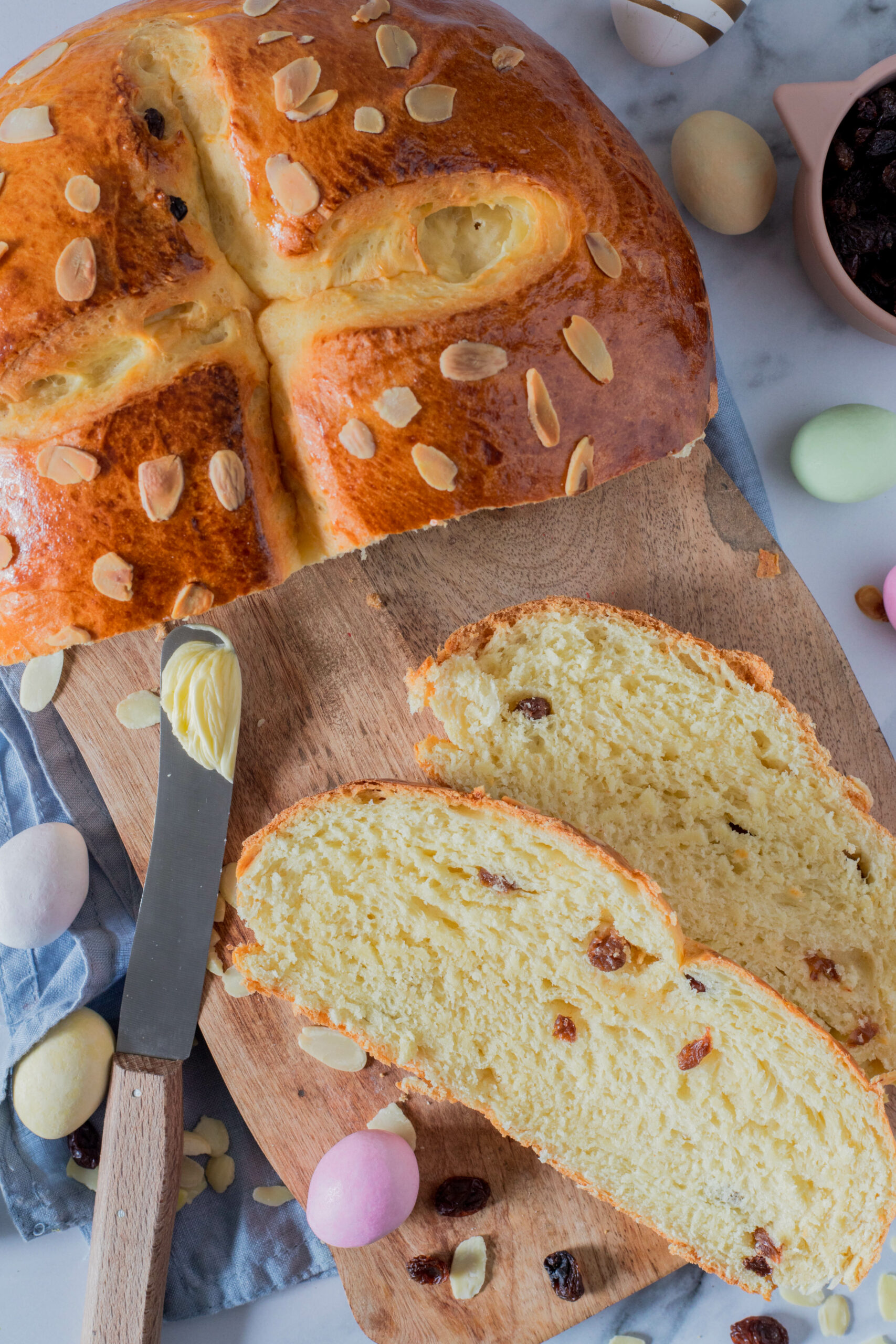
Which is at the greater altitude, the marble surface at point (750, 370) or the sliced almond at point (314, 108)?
the sliced almond at point (314, 108)

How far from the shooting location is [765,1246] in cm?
185

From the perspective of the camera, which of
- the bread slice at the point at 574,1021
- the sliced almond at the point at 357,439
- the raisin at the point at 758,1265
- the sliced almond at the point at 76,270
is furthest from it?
the raisin at the point at 758,1265

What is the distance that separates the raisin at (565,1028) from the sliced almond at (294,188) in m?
1.48

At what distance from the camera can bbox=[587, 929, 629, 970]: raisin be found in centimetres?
176

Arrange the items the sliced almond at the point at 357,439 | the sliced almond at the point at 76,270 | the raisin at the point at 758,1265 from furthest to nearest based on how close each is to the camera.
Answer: the raisin at the point at 758,1265 < the sliced almond at the point at 357,439 < the sliced almond at the point at 76,270

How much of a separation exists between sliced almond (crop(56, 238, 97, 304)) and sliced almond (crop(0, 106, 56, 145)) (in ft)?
0.62

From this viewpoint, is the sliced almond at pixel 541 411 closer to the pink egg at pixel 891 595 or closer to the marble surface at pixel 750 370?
the marble surface at pixel 750 370

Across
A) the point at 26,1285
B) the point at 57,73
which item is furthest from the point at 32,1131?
the point at 57,73

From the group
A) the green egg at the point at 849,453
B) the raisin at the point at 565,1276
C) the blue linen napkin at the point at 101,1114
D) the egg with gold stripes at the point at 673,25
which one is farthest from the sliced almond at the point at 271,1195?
the egg with gold stripes at the point at 673,25

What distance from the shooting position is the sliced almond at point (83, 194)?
1.46 metres

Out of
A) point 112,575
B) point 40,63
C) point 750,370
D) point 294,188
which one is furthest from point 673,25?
point 112,575

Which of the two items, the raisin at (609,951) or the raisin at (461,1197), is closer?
the raisin at (609,951)

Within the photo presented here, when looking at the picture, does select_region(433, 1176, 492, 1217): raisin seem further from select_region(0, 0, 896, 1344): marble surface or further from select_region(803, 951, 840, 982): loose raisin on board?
select_region(803, 951, 840, 982): loose raisin on board

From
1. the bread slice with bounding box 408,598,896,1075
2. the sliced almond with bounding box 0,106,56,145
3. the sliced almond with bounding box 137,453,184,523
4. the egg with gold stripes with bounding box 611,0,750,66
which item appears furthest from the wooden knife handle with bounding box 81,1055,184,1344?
the egg with gold stripes with bounding box 611,0,750,66
